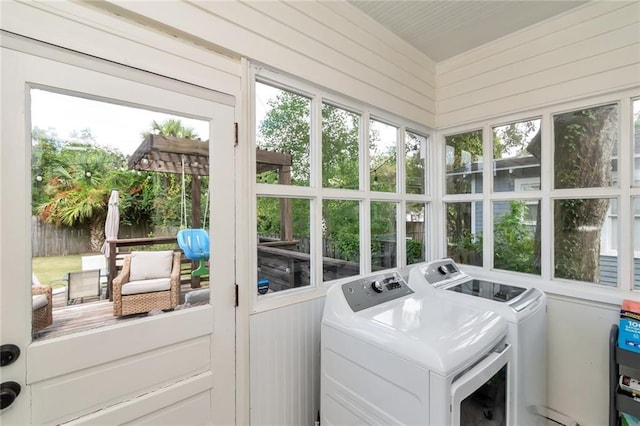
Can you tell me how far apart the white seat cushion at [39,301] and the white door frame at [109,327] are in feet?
0.06

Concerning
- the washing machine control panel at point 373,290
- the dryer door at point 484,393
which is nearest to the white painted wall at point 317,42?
the washing machine control panel at point 373,290

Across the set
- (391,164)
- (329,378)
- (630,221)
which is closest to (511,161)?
(630,221)

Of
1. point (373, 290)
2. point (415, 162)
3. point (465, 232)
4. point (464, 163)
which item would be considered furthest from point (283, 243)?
point (464, 163)

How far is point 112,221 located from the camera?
1.21 m

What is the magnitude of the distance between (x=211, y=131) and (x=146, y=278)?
30.6 inches

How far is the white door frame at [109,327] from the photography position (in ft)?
3.17

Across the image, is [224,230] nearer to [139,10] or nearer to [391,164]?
[139,10]

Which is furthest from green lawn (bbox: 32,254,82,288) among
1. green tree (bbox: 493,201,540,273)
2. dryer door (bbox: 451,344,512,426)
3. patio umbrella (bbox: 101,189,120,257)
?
green tree (bbox: 493,201,540,273)

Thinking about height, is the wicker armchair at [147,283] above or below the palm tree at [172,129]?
below

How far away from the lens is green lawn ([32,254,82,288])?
103cm

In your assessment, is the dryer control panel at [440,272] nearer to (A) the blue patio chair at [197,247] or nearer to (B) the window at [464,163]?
(B) the window at [464,163]

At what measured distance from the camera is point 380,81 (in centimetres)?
225

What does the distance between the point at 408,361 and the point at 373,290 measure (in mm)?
575

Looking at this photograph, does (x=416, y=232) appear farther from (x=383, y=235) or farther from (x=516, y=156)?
(x=516, y=156)
